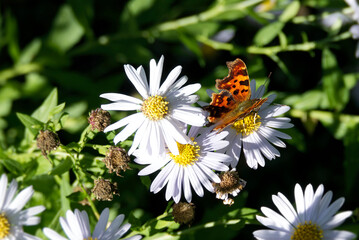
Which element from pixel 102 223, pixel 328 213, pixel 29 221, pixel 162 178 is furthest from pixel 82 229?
pixel 328 213

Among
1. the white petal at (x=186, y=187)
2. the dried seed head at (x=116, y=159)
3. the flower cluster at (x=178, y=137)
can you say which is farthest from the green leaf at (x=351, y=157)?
the dried seed head at (x=116, y=159)

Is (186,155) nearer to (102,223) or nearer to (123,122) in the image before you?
(123,122)

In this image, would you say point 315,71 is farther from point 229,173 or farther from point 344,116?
point 229,173

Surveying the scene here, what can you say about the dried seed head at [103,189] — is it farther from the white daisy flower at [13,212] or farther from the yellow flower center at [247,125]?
the yellow flower center at [247,125]

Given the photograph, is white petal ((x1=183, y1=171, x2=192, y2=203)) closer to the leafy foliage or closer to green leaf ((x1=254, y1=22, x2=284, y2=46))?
the leafy foliage

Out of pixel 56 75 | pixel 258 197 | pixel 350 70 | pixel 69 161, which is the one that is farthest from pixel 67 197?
pixel 350 70

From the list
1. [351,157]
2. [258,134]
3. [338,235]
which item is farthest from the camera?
[351,157]

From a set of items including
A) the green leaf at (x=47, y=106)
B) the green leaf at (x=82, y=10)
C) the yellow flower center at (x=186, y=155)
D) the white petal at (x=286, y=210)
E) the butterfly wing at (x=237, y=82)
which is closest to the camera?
the butterfly wing at (x=237, y=82)
